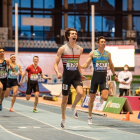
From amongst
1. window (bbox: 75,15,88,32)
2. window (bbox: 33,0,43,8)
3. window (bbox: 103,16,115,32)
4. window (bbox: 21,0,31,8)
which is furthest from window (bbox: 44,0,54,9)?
window (bbox: 103,16,115,32)

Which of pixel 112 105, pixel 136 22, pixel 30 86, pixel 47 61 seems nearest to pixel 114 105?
pixel 112 105

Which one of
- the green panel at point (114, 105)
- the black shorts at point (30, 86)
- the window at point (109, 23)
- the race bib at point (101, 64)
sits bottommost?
the green panel at point (114, 105)

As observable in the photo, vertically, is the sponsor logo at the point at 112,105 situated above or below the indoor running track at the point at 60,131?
below

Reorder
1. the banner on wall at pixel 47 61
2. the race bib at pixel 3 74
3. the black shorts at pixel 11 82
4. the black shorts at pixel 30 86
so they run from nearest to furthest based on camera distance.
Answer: the race bib at pixel 3 74 → the black shorts at pixel 30 86 → the black shorts at pixel 11 82 → the banner on wall at pixel 47 61

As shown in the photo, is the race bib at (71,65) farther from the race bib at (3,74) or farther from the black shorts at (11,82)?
the black shorts at (11,82)

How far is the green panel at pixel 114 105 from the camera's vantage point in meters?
15.5

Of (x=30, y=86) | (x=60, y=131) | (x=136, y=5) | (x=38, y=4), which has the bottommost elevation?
(x=60, y=131)

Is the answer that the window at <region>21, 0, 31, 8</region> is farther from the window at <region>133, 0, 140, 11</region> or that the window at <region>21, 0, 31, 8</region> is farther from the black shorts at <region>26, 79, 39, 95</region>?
the black shorts at <region>26, 79, 39, 95</region>

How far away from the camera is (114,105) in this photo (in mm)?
16203

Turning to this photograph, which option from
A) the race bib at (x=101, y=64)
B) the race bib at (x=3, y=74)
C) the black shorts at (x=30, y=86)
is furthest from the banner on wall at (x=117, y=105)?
the race bib at (x=101, y=64)

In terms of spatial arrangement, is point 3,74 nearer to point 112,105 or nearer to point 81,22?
point 112,105

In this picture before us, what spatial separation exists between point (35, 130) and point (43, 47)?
1052 inches

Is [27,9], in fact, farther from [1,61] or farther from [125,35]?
[1,61]

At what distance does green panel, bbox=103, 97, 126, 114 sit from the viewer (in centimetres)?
1552
